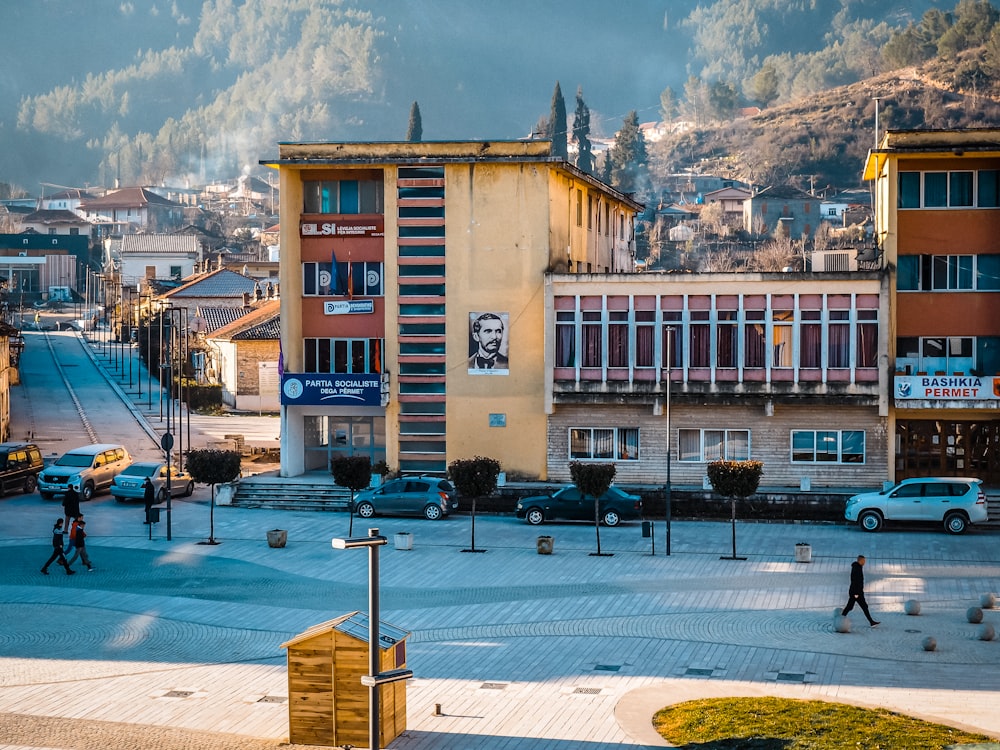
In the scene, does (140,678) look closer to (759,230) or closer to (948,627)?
(948,627)

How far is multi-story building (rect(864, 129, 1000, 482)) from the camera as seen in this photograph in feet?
145

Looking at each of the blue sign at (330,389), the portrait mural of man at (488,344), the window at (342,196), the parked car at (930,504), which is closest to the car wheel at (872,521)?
the parked car at (930,504)

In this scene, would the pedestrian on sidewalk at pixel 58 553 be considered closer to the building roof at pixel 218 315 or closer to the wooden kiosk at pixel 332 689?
the wooden kiosk at pixel 332 689

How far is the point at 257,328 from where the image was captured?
233ft

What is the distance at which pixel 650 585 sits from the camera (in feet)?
104

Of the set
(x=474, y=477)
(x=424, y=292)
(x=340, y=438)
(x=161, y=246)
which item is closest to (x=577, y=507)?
(x=474, y=477)

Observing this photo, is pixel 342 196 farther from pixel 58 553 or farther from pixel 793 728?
pixel 793 728

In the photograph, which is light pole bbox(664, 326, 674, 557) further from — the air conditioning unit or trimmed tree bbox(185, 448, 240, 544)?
trimmed tree bbox(185, 448, 240, 544)

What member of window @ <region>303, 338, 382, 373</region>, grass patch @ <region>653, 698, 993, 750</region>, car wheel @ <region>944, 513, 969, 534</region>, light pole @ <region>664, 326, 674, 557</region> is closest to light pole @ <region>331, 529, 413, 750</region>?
grass patch @ <region>653, 698, 993, 750</region>

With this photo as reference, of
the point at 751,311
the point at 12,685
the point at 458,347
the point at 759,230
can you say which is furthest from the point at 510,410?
the point at 759,230

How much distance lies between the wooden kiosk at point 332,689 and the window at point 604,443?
2700 cm

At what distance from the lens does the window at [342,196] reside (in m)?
48.4

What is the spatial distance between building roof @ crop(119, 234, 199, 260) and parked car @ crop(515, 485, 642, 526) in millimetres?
132564

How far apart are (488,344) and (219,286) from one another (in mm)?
58531
